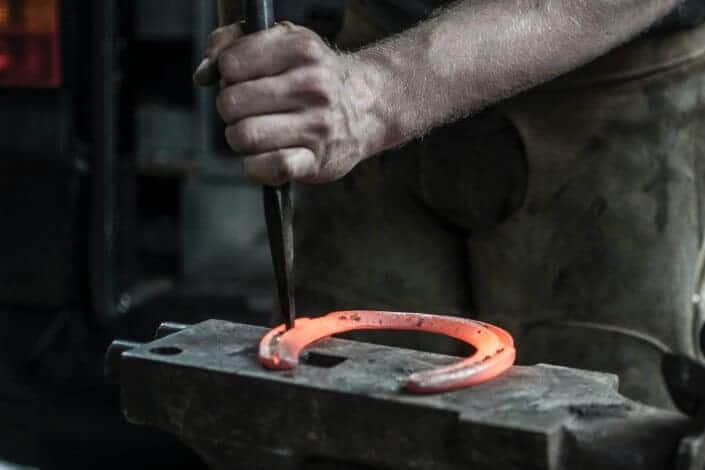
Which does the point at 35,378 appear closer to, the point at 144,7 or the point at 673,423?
the point at 144,7

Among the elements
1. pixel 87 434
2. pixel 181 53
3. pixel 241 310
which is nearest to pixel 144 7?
pixel 181 53

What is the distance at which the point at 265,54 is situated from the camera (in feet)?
4.45

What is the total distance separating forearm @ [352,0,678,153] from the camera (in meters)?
1.50

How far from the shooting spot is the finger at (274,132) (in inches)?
53.6

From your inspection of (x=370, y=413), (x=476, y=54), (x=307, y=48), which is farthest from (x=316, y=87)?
(x=370, y=413)

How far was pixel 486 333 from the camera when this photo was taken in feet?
4.64

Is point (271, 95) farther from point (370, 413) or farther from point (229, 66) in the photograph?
point (370, 413)

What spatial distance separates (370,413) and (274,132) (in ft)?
1.05

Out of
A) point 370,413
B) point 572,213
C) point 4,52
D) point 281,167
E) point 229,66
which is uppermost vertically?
point 4,52

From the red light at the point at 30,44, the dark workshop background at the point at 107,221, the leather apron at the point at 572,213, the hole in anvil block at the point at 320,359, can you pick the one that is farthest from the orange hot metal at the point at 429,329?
the red light at the point at 30,44

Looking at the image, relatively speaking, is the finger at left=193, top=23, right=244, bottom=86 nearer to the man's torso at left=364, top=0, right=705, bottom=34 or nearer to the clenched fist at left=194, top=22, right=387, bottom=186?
the clenched fist at left=194, top=22, right=387, bottom=186

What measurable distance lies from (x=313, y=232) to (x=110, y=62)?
1.20 metres

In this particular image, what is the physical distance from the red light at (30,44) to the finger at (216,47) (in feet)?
5.14

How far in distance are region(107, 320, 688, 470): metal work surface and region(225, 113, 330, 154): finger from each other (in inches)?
8.3
